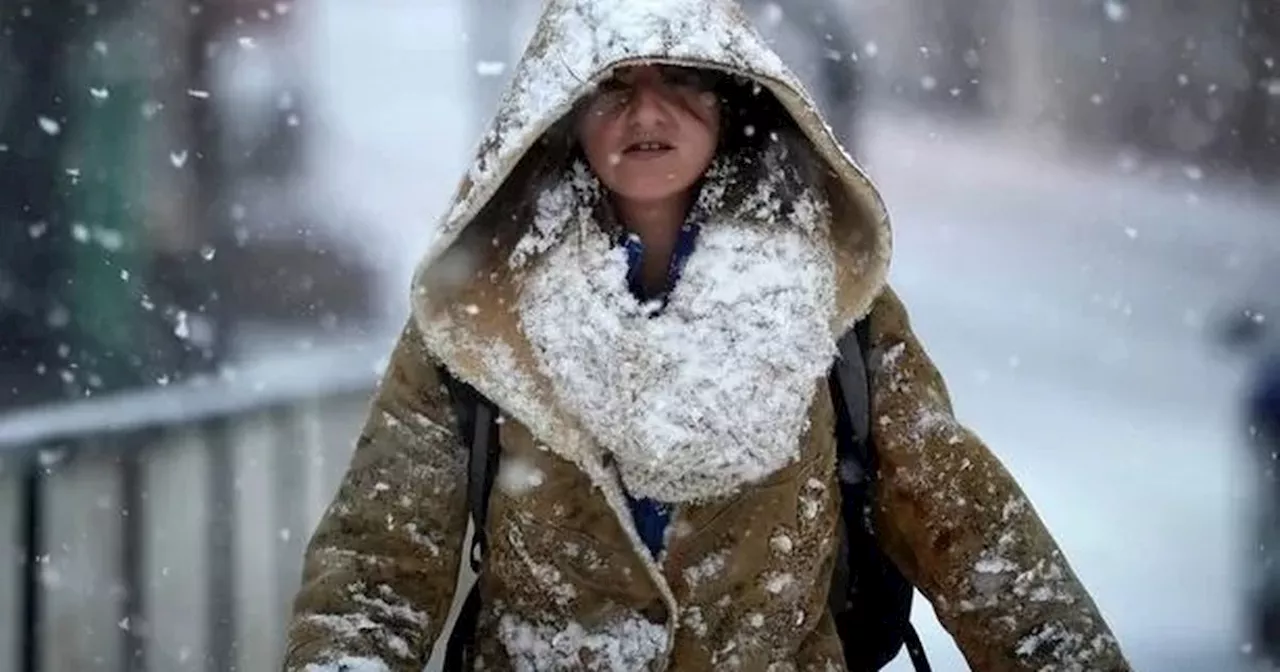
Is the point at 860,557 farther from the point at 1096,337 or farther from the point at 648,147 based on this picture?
the point at 1096,337

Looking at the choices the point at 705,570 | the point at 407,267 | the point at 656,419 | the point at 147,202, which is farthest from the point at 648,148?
the point at 407,267

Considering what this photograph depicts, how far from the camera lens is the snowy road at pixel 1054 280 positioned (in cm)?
591

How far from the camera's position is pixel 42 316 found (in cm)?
454

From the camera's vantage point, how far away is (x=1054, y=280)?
290 inches

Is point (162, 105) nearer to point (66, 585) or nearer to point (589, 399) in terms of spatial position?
point (66, 585)

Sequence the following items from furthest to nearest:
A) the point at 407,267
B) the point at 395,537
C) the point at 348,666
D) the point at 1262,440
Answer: the point at 407,267 < the point at 1262,440 < the point at 395,537 < the point at 348,666

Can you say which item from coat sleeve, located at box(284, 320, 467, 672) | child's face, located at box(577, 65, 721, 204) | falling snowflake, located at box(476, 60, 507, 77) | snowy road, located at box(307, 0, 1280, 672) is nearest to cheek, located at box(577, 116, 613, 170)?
child's face, located at box(577, 65, 721, 204)

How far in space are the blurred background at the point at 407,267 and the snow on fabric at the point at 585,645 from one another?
6.56ft

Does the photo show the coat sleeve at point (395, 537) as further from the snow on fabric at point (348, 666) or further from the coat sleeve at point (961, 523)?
the coat sleeve at point (961, 523)

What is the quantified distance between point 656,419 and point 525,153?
381mm

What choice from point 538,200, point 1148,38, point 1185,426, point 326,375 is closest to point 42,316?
point 326,375

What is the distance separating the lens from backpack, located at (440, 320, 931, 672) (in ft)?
6.80

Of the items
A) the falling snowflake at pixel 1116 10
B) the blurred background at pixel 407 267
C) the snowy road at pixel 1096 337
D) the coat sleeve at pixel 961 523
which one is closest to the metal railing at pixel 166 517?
the blurred background at pixel 407 267

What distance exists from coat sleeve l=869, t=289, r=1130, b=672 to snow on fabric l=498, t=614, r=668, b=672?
0.35 metres
